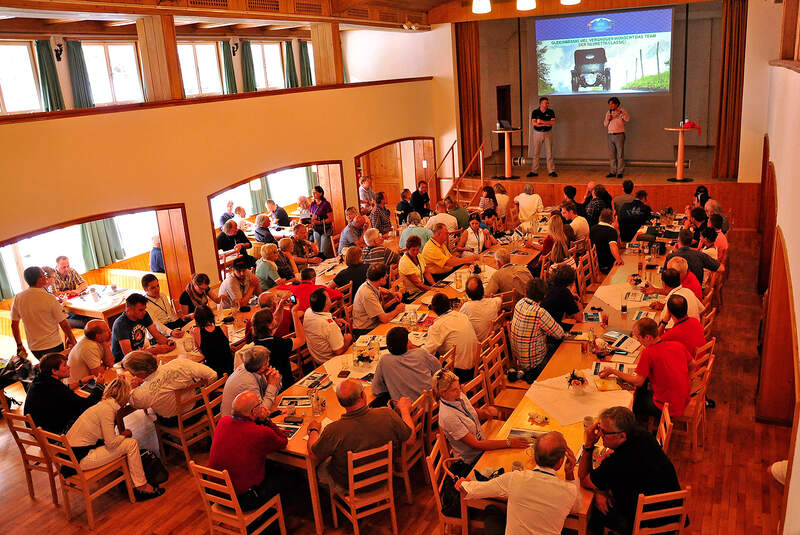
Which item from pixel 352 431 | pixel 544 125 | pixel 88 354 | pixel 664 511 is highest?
pixel 544 125

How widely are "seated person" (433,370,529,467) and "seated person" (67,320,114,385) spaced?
12.5ft

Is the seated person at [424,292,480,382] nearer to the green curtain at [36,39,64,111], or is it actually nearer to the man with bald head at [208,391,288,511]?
the man with bald head at [208,391,288,511]

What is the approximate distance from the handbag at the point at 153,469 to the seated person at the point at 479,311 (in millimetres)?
3379

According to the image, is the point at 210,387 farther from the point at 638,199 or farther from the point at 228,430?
the point at 638,199

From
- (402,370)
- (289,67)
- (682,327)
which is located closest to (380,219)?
(402,370)

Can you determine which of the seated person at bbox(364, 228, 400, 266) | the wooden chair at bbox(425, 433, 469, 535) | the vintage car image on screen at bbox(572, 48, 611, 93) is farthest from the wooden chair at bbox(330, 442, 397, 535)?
the vintage car image on screen at bbox(572, 48, 611, 93)

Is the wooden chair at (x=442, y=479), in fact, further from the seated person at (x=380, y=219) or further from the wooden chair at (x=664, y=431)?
the seated person at (x=380, y=219)

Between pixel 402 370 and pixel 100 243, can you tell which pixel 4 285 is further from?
pixel 402 370

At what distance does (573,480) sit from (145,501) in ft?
13.3

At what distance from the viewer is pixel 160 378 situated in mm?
6055

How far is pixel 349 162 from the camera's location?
1365 cm

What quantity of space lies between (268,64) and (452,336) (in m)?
13.1

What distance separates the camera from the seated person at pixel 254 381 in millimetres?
5496

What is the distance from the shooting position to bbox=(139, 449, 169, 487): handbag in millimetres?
6207
